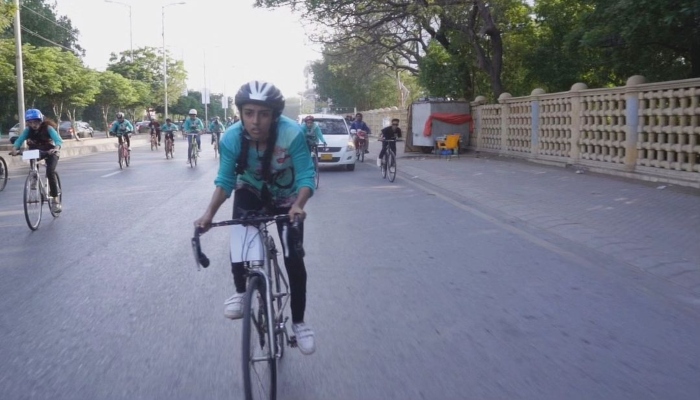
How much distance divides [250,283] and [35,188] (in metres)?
7.71

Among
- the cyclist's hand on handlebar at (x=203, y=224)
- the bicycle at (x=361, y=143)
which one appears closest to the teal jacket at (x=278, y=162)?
the cyclist's hand on handlebar at (x=203, y=224)

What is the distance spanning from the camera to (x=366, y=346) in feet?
17.2

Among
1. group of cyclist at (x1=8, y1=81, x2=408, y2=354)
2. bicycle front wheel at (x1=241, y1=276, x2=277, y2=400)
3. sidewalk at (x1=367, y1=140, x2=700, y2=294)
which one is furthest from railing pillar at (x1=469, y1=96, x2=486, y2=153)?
bicycle front wheel at (x1=241, y1=276, x2=277, y2=400)

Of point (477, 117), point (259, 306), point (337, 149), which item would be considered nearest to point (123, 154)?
point (337, 149)

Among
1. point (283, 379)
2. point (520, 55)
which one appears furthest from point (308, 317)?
point (520, 55)

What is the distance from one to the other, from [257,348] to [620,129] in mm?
14762

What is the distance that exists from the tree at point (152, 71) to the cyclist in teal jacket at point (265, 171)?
57435mm

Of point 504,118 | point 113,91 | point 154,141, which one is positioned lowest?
point 154,141

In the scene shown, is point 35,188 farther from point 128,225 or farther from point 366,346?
point 366,346

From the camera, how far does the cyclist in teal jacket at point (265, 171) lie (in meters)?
4.32

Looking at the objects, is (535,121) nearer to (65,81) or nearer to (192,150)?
(192,150)

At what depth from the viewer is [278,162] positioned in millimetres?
4520

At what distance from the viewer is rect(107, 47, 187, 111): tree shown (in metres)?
63.8

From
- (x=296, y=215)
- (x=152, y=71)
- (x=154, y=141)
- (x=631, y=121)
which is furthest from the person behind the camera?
(x=152, y=71)
